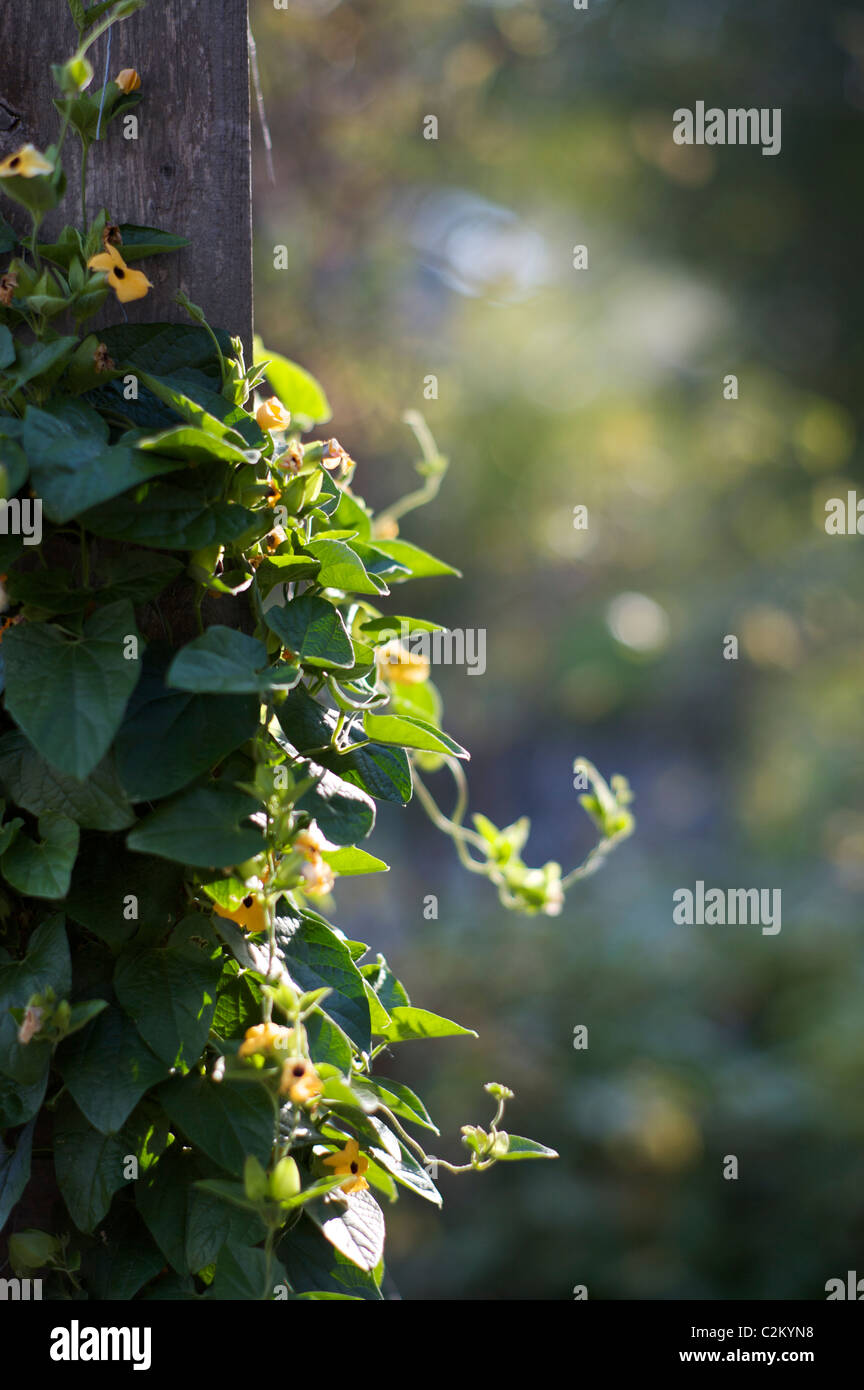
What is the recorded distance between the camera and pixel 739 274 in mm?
2756

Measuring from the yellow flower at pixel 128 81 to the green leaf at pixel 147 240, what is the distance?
73 mm

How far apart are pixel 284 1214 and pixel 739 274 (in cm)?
286

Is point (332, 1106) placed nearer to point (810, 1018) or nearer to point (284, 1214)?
point (284, 1214)

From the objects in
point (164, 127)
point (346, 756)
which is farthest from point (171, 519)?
point (164, 127)

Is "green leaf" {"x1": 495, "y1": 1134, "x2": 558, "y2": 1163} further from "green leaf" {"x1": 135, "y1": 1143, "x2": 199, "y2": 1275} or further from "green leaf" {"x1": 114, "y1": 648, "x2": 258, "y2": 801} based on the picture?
"green leaf" {"x1": 114, "y1": 648, "x2": 258, "y2": 801}

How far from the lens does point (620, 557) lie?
375cm

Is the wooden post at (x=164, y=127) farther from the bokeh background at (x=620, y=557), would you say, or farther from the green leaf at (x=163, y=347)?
the bokeh background at (x=620, y=557)

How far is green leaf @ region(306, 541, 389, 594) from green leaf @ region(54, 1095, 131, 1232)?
0.96 ft

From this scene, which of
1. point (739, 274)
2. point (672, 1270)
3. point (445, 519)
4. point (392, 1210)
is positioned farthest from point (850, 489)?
point (392, 1210)

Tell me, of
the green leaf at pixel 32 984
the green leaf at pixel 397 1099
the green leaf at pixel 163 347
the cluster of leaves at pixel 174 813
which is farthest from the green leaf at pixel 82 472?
the green leaf at pixel 397 1099

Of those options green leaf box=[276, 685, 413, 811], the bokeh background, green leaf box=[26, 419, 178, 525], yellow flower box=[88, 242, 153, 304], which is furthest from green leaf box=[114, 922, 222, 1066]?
the bokeh background

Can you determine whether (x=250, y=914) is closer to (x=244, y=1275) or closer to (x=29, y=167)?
(x=244, y=1275)

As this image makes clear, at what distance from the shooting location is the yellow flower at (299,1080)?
43 centimetres

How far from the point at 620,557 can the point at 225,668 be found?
11.3 feet
